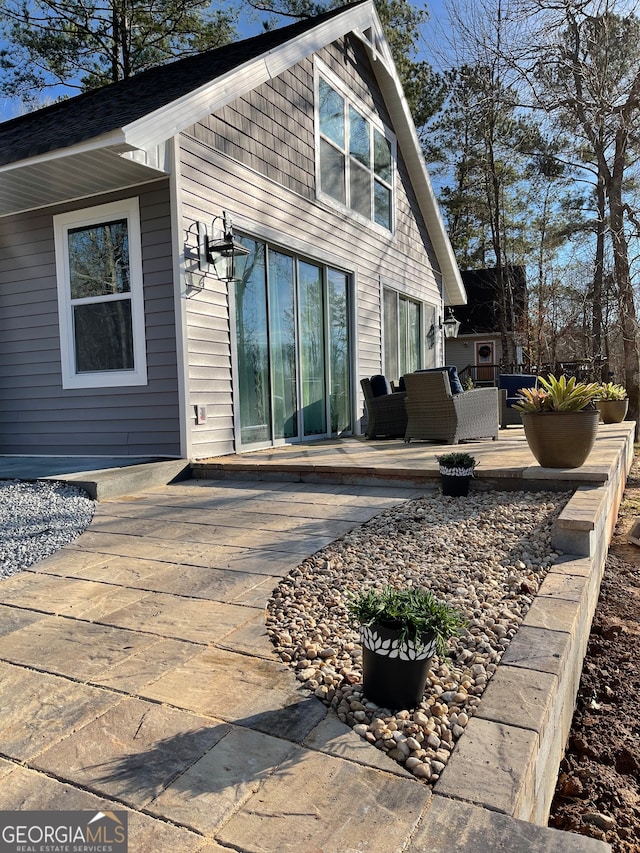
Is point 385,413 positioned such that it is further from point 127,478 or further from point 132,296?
point 127,478

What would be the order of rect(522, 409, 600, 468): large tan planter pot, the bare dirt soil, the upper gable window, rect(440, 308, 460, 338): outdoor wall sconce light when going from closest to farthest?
the bare dirt soil, rect(522, 409, 600, 468): large tan planter pot, the upper gable window, rect(440, 308, 460, 338): outdoor wall sconce light

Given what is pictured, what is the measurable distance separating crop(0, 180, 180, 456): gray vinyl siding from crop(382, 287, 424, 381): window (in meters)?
4.55

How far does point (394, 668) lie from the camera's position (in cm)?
144

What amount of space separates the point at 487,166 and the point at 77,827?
19452 mm

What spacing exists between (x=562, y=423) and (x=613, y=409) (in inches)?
206

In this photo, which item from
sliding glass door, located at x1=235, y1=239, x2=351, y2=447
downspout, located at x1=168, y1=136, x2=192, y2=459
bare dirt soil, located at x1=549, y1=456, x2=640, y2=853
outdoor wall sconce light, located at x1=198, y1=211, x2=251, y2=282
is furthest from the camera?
sliding glass door, located at x1=235, y1=239, x2=351, y2=447

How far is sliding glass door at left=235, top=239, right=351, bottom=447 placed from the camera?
228 inches

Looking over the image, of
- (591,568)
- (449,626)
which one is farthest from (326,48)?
(449,626)

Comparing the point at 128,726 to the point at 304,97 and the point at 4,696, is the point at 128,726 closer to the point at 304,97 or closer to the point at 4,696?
the point at 4,696

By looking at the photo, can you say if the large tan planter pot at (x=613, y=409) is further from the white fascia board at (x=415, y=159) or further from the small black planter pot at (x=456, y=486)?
the small black planter pot at (x=456, y=486)

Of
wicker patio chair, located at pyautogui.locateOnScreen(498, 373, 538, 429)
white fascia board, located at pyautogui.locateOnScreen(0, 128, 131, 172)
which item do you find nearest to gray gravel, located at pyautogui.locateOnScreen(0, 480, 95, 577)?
white fascia board, located at pyautogui.locateOnScreen(0, 128, 131, 172)

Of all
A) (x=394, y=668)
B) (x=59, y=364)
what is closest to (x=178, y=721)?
(x=394, y=668)

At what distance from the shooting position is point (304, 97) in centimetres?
673

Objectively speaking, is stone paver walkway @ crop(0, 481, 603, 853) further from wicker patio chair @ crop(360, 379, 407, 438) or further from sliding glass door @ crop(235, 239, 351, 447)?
wicker patio chair @ crop(360, 379, 407, 438)
